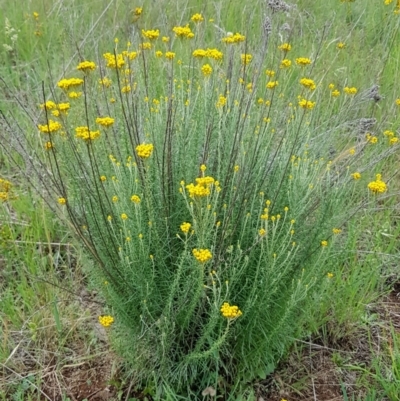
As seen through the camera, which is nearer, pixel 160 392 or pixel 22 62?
pixel 160 392

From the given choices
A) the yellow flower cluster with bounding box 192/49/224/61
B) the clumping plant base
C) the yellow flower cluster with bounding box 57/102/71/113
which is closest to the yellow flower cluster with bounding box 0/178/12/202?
the clumping plant base

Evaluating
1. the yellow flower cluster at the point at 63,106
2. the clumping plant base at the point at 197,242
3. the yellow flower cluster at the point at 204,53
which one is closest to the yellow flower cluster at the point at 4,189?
the clumping plant base at the point at 197,242

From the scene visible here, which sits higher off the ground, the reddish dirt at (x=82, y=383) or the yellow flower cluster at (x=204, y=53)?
the yellow flower cluster at (x=204, y=53)

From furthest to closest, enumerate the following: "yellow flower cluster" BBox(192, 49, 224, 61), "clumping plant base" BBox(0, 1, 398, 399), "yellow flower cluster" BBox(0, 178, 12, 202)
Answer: "yellow flower cluster" BBox(0, 178, 12, 202) < "yellow flower cluster" BBox(192, 49, 224, 61) < "clumping plant base" BBox(0, 1, 398, 399)

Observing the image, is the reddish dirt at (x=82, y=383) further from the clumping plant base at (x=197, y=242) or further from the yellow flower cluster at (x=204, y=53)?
the yellow flower cluster at (x=204, y=53)

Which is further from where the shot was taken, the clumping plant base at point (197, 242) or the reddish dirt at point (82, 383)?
the reddish dirt at point (82, 383)

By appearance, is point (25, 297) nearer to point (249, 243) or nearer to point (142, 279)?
point (142, 279)

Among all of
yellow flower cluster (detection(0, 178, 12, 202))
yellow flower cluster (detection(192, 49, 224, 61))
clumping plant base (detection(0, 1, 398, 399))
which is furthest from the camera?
yellow flower cluster (detection(0, 178, 12, 202))

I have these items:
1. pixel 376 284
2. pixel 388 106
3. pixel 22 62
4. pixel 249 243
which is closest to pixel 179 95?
pixel 249 243

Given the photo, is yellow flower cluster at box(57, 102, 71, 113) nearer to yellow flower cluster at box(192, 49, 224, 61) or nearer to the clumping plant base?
the clumping plant base

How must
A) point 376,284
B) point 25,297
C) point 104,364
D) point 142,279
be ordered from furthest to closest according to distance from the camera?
point 376,284 → point 25,297 → point 104,364 → point 142,279

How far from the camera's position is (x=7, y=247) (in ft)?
8.22

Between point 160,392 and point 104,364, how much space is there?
310mm

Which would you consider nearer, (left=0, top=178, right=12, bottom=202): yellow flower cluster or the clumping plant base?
the clumping plant base
